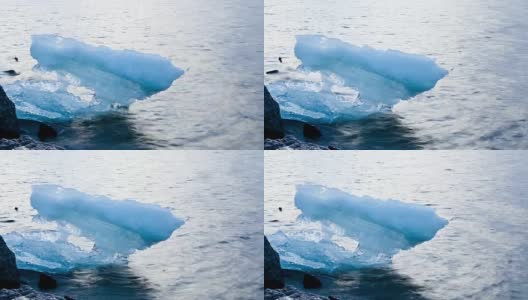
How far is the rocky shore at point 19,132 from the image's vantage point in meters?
2.64

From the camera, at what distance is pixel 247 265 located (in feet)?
8.70

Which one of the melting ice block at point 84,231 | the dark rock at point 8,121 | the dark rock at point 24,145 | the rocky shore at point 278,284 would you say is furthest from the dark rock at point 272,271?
the dark rock at point 8,121

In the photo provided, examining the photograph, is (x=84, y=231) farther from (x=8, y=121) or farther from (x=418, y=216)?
(x=418, y=216)

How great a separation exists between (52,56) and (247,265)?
1221 millimetres

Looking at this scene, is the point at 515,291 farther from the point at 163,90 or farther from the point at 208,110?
the point at 163,90

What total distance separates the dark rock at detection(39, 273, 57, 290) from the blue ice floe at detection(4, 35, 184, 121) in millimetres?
672

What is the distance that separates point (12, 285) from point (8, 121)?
0.70m

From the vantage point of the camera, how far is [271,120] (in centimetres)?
269

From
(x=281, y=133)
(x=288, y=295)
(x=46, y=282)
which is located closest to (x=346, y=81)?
(x=281, y=133)

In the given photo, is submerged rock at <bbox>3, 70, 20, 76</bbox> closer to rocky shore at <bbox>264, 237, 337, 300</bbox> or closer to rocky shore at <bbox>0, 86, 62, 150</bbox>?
rocky shore at <bbox>0, 86, 62, 150</bbox>

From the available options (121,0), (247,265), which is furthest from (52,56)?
(247,265)

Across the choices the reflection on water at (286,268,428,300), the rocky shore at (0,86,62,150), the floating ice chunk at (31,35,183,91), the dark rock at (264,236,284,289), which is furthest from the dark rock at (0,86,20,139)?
the reflection on water at (286,268,428,300)

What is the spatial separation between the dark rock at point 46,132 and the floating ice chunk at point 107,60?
26cm

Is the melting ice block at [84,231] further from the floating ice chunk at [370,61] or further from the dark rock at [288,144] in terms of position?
the floating ice chunk at [370,61]
